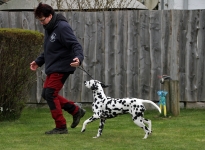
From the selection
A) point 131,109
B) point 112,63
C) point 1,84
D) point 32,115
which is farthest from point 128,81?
point 131,109

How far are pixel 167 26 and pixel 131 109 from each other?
369 centimetres

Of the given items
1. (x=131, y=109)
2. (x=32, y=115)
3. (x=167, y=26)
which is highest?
(x=167, y=26)

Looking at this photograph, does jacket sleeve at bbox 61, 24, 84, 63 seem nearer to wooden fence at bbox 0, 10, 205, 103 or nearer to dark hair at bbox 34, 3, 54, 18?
dark hair at bbox 34, 3, 54, 18

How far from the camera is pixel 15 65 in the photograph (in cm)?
870

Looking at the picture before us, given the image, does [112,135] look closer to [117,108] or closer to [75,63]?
[117,108]

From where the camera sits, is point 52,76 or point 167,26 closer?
point 52,76

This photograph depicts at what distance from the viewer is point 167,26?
34.6ft

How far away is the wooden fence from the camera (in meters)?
10.5

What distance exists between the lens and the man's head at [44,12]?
743 centimetres

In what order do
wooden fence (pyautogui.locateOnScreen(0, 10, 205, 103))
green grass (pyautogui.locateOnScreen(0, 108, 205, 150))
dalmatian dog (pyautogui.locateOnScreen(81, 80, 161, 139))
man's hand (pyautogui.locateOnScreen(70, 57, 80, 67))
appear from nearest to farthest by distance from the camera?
1. green grass (pyautogui.locateOnScreen(0, 108, 205, 150))
2. man's hand (pyautogui.locateOnScreen(70, 57, 80, 67))
3. dalmatian dog (pyautogui.locateOnScreen(81, 80, 161, 139))
4. wooden fence (pyautogui.locateOnScreen(0, 10, 205, 103))

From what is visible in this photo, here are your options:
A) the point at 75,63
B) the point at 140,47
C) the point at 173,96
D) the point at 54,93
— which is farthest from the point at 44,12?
the point at 140,47

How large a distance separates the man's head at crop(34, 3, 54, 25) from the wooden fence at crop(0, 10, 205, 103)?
121 inches

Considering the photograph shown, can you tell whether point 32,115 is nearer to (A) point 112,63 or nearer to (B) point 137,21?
(A) point 112,63

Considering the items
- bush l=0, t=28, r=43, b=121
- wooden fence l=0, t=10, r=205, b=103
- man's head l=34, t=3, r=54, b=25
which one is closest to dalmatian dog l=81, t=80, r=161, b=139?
man's head l=34, t=3, r=54, b=25
